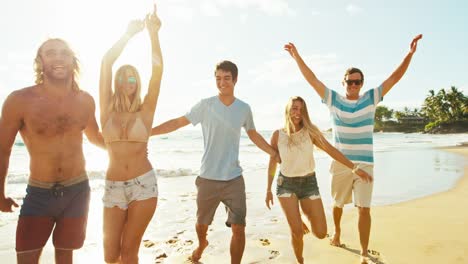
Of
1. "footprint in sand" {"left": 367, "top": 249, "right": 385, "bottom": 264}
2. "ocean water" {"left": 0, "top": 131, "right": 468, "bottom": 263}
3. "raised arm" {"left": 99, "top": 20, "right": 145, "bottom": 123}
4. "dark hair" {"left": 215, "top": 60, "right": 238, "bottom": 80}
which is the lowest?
"ocean water" {"left": 0, "top": 131, "right": 468, "bottom": 263}

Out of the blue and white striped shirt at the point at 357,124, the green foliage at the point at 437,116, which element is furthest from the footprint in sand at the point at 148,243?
the green foliage at the point at 437,116

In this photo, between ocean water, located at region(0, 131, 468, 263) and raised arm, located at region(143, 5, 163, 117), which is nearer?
raised arm, located at region(143, 5, 163, 117)

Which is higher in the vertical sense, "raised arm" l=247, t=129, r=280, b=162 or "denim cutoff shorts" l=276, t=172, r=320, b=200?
"raised arm" l=247, t=129, r=280, b=162

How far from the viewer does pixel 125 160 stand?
3684 millimetres

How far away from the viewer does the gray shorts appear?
4.82 meters

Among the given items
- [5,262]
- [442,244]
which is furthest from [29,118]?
[442,244]

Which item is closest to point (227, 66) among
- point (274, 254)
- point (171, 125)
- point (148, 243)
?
point (171, 125)

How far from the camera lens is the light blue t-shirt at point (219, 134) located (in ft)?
15.8

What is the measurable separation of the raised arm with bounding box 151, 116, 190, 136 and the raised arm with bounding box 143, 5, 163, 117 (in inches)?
28.3

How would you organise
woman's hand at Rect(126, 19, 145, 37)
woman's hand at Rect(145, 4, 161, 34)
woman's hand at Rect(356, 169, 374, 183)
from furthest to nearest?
1. woman's hand at Rect(356, 169, 374, 183)
2. woman's hand at Rect(145, 4, 161, 34)
3. woman's hand at Rect(126, 19, 145, 37)

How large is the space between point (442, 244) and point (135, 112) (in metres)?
5.25

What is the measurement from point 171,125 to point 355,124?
2724 millimetres

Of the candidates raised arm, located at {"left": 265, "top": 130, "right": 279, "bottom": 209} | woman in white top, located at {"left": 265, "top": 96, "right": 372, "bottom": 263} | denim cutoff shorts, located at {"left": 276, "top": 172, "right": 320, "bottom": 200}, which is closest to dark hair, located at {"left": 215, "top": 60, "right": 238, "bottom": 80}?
woman in white top, located at {"left": 265, "top": 96, "right": 372, "bottom": 263}

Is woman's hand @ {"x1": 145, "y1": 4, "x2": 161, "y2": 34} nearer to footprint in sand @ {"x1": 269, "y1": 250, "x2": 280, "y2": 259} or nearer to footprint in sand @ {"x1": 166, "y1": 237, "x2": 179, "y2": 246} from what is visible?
footprint in sand @ {"x1": 269, "y1": 250, "x2": 280, "y2": 259}
